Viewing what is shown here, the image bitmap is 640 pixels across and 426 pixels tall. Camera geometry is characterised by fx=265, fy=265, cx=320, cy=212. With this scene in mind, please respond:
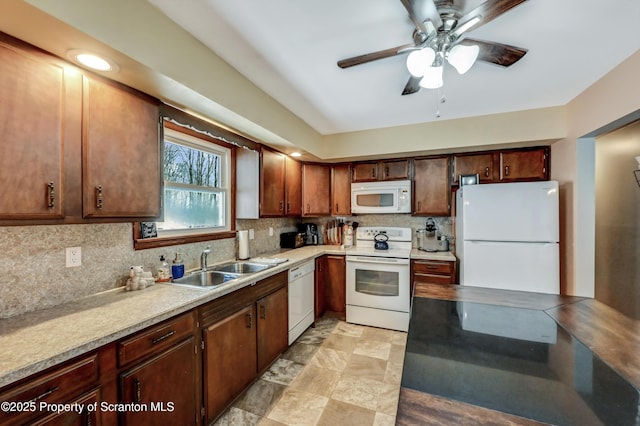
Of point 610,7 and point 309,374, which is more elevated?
point 610,7

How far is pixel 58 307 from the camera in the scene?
1377 millimetres

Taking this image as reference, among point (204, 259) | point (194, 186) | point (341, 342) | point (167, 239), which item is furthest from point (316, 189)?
point (167, 239)

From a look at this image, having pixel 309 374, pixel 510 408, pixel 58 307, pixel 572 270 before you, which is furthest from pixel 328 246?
pixel 510 408

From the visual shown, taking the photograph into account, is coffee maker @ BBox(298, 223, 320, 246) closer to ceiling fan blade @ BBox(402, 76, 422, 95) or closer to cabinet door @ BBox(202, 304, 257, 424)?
cabinet door @ BBox(202, 304, 257, 424)

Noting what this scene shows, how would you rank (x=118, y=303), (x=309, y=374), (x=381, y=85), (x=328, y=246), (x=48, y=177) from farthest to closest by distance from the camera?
1. (x=328, y=246)
2. (x=309, y=374)
3. (x=381, y=85)
4. (x=118, y=303)
5. (x=48, y=177)

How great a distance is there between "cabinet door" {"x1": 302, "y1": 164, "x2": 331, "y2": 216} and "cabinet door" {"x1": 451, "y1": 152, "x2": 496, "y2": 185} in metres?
1.61

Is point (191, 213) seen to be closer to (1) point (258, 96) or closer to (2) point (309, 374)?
(1) point (258, 96)

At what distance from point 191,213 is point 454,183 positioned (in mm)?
2908

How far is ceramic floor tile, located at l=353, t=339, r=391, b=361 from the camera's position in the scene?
259 centimetres

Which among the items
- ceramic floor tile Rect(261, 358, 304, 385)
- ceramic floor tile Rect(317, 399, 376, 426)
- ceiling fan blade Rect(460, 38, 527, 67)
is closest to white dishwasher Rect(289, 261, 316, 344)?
ceramic floor tile Rect(261, 358, 304, 385)

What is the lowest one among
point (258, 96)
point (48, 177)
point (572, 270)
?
point (572, 270)

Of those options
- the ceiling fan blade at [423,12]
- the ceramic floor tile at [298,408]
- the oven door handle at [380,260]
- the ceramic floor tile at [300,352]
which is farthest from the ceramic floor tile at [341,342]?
the ceiling fan blade at [423,12]

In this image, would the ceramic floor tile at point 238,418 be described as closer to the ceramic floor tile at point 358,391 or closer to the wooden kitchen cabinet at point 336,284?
the ceramic floor tile at point 358,391

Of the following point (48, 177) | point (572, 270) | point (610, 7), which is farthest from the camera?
point (572, 270)
